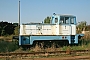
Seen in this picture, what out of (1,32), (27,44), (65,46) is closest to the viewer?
(27,44)

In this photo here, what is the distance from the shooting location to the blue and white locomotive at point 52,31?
14.0m

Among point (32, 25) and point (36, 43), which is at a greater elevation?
point (32, 25)

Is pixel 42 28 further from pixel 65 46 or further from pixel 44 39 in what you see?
pixel 65 46

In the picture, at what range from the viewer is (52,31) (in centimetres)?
1482

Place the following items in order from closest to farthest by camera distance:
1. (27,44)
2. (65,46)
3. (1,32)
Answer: (27,44) → (65,46) → (1,32)

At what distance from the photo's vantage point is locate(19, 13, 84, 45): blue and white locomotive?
1398cm

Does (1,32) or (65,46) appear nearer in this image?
(65,46)

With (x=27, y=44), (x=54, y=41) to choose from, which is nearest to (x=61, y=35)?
(x=54, y=41)

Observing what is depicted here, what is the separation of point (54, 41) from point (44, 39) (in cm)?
98

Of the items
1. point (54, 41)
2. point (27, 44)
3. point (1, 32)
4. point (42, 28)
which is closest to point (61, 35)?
point (54, 41)

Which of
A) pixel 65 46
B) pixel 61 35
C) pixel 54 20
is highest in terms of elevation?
pixel 54 20

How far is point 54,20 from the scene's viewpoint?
1546cm

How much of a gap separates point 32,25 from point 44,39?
1572mm

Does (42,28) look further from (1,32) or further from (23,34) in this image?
(1,32)
